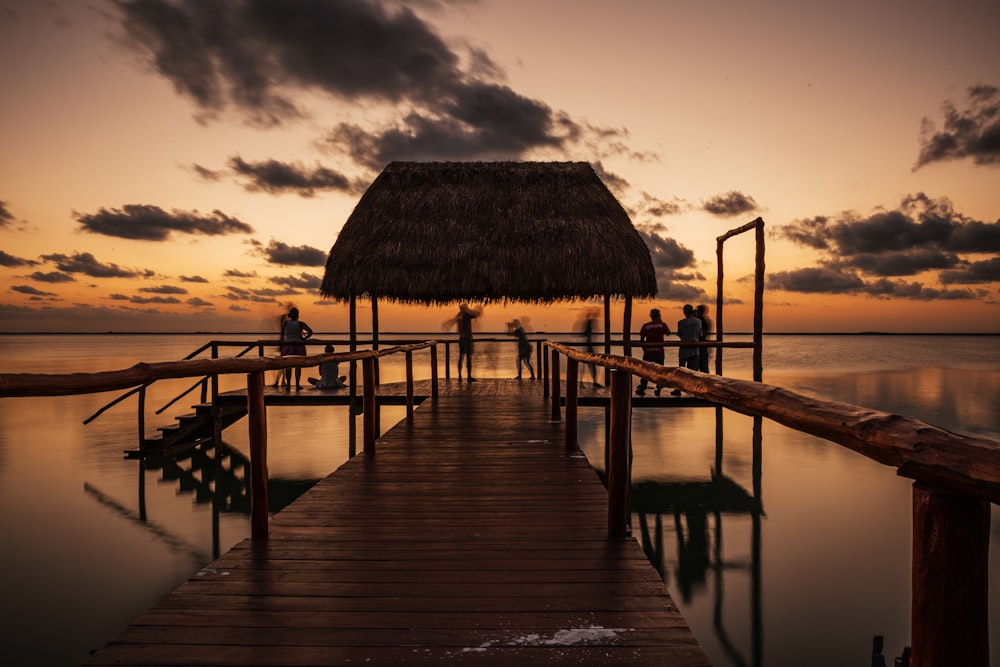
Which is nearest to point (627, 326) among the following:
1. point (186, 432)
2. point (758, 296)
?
point (758, 296)

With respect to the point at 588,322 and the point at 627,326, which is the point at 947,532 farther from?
the point at 588,322

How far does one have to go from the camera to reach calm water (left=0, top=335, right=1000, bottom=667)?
5469 mm

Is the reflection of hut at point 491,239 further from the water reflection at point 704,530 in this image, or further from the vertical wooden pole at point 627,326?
the water reflection at point 704,530

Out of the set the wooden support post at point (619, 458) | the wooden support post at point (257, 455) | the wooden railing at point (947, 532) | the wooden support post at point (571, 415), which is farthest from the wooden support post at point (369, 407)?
the wooden railing at point (947, 532)

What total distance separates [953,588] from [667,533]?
759cm

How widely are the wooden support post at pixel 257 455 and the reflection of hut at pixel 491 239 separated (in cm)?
822

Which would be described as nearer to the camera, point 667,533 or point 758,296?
point 667,533

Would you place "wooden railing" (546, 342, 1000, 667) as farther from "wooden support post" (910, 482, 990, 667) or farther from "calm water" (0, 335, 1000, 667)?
"calm water" (0, 335, 1000, 667)

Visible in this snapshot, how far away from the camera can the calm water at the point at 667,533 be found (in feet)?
17.9

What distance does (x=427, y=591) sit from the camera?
2393mm

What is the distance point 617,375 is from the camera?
3.16 meters

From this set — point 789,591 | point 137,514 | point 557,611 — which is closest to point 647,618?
point 557,611

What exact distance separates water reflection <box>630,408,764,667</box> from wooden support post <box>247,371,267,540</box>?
439 centimetres

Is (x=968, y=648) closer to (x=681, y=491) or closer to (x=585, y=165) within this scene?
(x=681, y=491)
